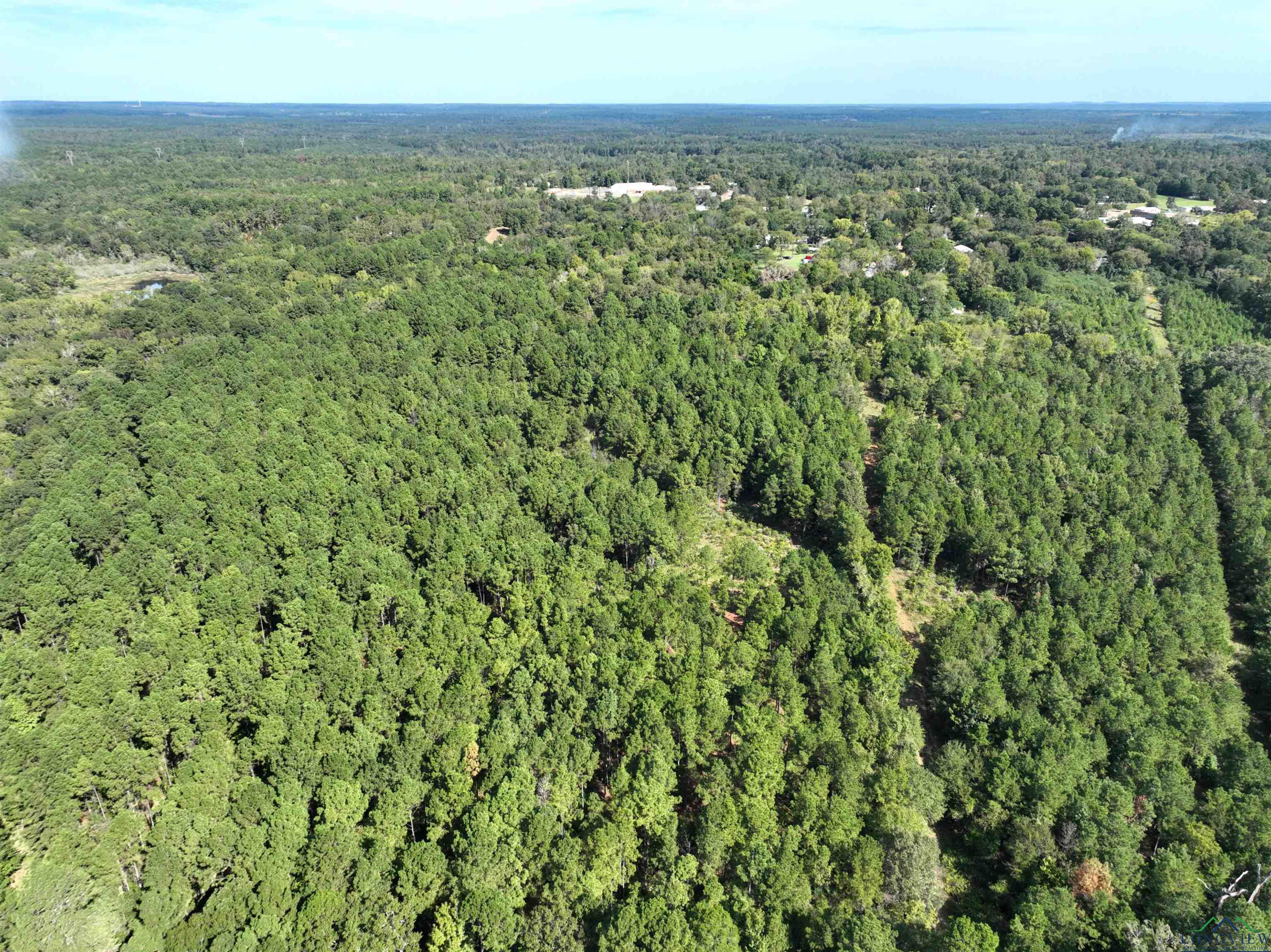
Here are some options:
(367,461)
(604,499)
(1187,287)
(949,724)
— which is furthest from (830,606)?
(1187,287)

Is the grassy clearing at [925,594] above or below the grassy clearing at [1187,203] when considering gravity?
below

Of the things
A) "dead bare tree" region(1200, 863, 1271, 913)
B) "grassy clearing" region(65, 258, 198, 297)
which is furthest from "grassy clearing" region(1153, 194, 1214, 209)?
"grassy clearing" region(65, 258, 198, 297)

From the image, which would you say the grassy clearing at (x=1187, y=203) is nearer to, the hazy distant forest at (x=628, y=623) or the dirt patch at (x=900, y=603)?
the hazy distant forest at (x=628, y=623)

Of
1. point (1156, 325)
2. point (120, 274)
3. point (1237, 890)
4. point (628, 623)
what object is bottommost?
point (1237, 890)

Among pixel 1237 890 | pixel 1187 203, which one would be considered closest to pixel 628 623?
pixel 1237 890

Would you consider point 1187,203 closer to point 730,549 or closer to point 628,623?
point 730,549

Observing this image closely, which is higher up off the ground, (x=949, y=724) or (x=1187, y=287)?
(x=1187, y=287)

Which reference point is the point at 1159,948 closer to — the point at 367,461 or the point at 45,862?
the point at 45,862

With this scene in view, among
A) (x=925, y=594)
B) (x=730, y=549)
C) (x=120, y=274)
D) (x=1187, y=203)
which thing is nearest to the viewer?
(x=925, y=594)

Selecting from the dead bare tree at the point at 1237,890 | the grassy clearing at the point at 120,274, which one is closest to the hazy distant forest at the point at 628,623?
the dead bare tree at the point at 1237,890
